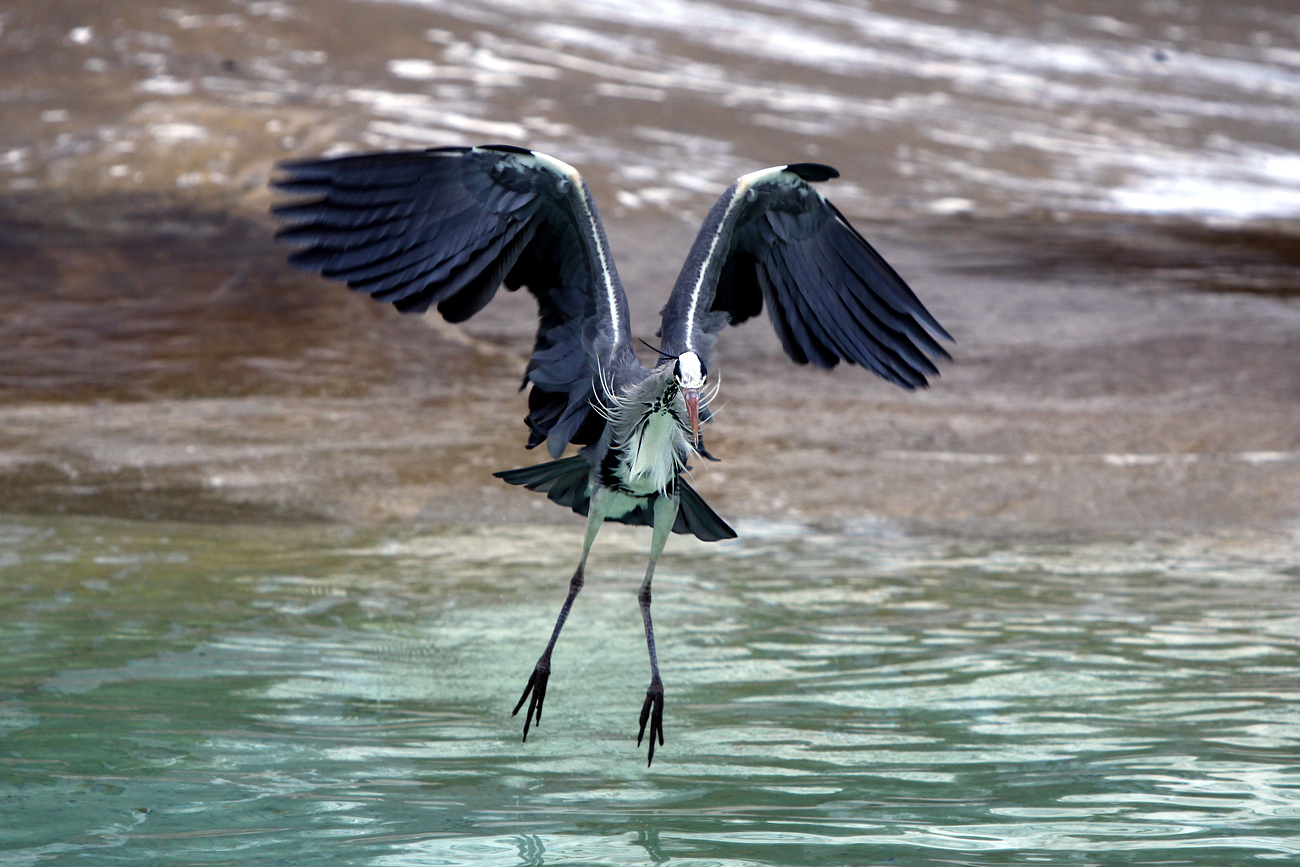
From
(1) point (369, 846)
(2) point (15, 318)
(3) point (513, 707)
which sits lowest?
(2) point (15, 318)

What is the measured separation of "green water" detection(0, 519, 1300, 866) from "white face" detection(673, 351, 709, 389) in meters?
1.28

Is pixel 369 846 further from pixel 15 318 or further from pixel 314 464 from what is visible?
pixel 15 318

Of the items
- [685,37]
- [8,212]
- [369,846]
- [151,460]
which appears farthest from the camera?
[685,37]

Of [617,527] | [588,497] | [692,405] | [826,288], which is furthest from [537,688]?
[617,527]

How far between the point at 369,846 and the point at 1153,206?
12.9m

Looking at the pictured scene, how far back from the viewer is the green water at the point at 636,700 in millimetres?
3877

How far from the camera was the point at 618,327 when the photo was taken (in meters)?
4.86

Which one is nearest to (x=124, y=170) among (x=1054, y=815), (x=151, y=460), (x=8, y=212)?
(x=8, y=212)

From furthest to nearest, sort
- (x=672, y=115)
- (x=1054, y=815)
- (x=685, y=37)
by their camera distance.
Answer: (x=685, y=37), (x=672, y=115), (x=1054, y=815)

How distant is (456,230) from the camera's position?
484 cm

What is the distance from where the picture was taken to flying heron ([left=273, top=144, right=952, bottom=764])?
471 cm

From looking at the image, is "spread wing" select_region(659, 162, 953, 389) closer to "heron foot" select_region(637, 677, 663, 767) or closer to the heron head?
the heron head

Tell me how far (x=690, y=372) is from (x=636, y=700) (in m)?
1.61

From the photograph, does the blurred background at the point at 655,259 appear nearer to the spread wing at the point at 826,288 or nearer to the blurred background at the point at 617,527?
the blurred background at the point at 617,527
